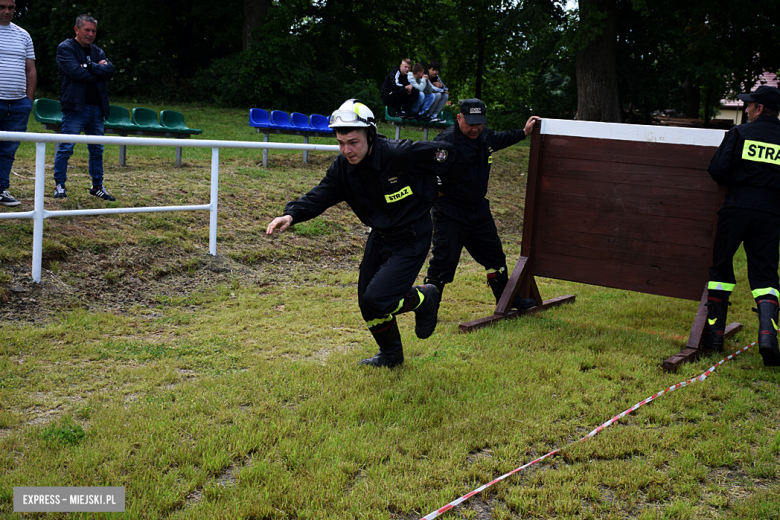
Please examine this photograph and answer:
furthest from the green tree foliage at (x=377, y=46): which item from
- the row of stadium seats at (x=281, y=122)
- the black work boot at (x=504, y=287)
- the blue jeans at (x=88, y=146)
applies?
the blue jeans at (x=88, y=146)

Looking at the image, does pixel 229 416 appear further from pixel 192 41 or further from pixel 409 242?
pixel 192 41

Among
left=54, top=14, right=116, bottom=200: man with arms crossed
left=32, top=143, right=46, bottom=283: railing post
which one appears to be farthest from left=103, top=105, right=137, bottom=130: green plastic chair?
left=32, top=143, right=46, bottom=283: railing post

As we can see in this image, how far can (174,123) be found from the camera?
40.2ft

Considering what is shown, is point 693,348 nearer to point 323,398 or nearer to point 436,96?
point 323,398

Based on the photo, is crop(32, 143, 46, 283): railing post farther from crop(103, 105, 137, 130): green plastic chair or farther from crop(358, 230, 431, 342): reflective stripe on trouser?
crop(103, 105, 137, 130): green plastic chair

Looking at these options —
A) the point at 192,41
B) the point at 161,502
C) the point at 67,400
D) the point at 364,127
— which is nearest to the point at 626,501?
the point at 161,502

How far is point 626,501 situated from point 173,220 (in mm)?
6398

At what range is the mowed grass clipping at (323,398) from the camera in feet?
10.4

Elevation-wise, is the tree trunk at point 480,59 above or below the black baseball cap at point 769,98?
above

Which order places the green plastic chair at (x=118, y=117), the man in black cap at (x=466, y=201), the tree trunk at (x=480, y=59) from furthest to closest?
the tree trunk at (x=480, y=59)
the green plastic chair at (x=118, y=117)
the man in black cap at (x=466, y=201)

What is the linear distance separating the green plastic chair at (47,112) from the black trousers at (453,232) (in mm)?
6637

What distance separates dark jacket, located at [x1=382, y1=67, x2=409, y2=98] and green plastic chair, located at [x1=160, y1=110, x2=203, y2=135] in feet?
12.2

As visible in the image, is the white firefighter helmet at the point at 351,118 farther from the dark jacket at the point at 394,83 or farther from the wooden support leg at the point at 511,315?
the dark jacket at the point at 394,83

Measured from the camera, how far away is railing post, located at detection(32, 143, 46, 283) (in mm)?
5828
